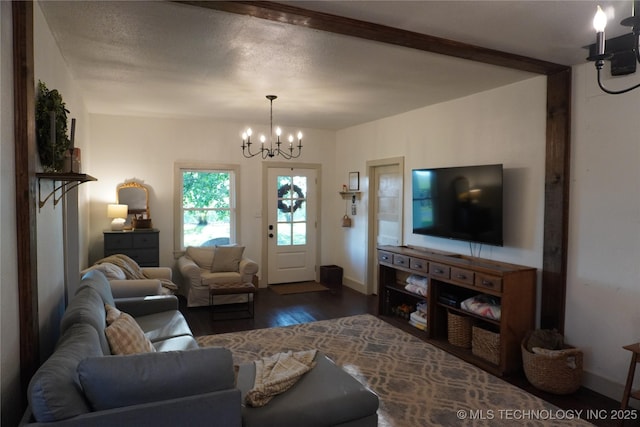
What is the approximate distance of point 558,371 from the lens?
319cm

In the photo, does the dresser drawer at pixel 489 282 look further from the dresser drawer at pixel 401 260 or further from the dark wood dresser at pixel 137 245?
the dark wood dresser at pixel 137 245

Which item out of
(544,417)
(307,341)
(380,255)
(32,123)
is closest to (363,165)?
(380,255)

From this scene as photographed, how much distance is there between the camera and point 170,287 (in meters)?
4.79

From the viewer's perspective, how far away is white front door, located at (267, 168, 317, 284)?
22.3 feet

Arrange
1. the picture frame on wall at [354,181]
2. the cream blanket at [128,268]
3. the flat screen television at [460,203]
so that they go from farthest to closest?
the picture frame on wall at [354,181], the cream blanket at [128,268], the flat screen television at [460,203]

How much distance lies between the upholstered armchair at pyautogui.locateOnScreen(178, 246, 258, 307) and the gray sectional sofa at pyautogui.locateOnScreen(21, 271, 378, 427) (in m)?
3.00

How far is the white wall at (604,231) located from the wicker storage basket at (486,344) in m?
0.58

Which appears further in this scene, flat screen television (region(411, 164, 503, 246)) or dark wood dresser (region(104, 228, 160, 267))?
dark wood dresser (region(104, 228, 160, 267))

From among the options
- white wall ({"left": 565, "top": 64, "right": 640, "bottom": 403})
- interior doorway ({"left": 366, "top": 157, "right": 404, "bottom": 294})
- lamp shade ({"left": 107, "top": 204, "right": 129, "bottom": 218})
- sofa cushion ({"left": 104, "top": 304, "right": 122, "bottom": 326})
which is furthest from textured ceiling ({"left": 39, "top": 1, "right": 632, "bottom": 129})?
sofa cushion ({"left": 104, "top": 304, "right": 122, "bottom": 326})

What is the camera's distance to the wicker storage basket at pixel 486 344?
365 cm

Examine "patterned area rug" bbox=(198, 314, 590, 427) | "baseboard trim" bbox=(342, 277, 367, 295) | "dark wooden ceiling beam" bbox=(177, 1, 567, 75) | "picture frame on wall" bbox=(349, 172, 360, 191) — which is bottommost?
"patterned area rug" bbox=(198, 314, 590, 427)

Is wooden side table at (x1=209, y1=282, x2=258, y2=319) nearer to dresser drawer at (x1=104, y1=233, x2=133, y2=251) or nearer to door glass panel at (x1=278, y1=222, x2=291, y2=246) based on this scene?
dresser drawer at (x1=104, y1=233, x2=133, y2=251)

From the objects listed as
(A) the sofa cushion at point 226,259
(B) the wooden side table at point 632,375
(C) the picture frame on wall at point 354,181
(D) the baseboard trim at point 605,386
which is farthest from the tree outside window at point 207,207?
(B) the wooden side table at point 632,375

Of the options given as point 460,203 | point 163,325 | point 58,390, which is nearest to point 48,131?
point 58,390
